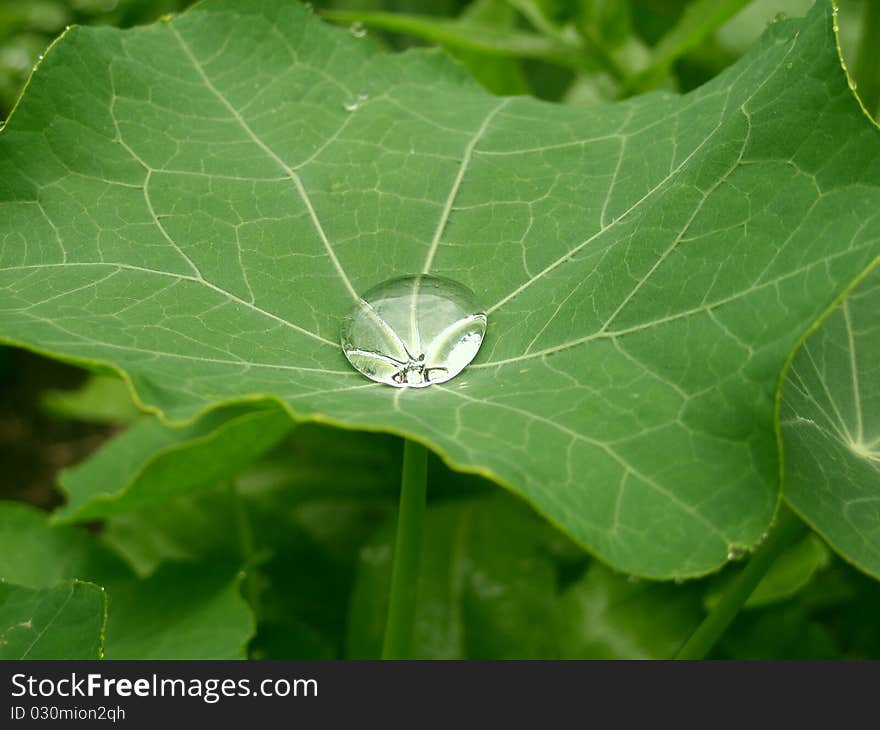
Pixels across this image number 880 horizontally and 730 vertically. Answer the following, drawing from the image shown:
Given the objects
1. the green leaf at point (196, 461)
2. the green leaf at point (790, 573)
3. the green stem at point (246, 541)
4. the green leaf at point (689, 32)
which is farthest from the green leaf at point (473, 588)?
the green leaf at point (689, 32)

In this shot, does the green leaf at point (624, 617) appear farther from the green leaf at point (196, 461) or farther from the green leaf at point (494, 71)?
the green leaf at point (494, 71)

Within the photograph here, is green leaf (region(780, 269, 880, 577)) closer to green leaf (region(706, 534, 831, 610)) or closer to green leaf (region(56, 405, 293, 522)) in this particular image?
green leaf (region(706, 534, 831, 610))

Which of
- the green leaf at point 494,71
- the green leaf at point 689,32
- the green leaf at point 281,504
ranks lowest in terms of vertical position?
the green leaf at point 281,504

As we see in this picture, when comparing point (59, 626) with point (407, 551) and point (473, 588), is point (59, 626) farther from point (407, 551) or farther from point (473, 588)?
point (473, 588)

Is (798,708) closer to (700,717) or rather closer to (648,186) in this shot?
(700,717)

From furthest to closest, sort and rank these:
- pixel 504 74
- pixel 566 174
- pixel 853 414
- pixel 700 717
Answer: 1. pixel 504 74
2. pixel 566 174
3. pixel 853 414
4. pixel 700 717

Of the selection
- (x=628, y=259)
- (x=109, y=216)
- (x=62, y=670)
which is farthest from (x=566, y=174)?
(x=62, y=670)

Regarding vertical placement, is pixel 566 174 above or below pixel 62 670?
above

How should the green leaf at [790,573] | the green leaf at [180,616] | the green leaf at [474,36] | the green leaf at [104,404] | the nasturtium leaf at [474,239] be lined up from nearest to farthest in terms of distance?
the nasturtium leaf at [474,239] → the green leaf at [180,616] → the green leaf at [790,573] → the green leaf at [474,36] → the green leaf at [104,404]

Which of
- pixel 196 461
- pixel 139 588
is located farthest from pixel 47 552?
pixel 196 461
